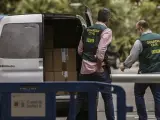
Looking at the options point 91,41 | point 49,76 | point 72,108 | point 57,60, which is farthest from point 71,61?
point 72,108

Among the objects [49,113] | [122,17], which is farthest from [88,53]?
[122,17]

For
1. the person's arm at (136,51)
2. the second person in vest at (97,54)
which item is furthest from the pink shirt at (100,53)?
the person's arm at (136,51)

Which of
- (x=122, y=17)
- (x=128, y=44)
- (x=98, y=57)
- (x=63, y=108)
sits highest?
(x=98, y=57)

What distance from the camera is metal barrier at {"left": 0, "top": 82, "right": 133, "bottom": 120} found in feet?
19.5

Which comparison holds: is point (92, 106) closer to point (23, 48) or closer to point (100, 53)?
point (100, 53)

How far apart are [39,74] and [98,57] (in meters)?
1.58

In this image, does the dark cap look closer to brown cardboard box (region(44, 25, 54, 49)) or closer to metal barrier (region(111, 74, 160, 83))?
metal barrier (region(111, 74, 160, 83))

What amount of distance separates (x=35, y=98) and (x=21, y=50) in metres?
3.58

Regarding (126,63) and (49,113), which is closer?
(49,113)

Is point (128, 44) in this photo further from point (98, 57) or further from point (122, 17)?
point (98, 57)

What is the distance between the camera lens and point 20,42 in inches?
374

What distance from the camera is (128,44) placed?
45625 millimetres

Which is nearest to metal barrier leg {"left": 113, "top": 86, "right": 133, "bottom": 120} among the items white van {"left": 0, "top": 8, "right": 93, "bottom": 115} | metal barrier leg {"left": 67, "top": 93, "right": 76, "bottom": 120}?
metal barrier leg {"left": 67, "top": 93, "right": 76, "bottom": 120}

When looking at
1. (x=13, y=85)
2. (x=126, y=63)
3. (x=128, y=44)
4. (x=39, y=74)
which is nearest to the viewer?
(x=13, y=85)
